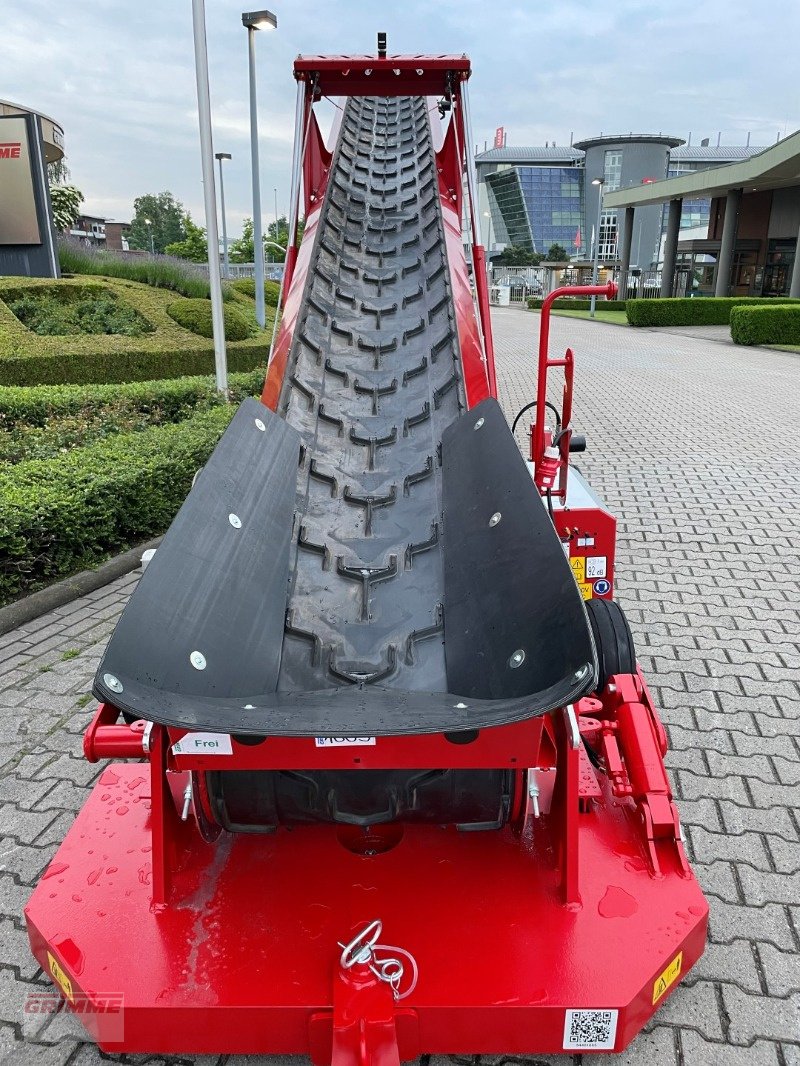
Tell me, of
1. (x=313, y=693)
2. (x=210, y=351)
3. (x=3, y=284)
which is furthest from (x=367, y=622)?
(x=3, y=284)

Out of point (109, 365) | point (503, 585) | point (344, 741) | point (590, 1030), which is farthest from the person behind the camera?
point (109, 365)

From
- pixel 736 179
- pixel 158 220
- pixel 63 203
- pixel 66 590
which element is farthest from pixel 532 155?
pixel 66 590

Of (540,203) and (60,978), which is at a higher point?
(540,203)

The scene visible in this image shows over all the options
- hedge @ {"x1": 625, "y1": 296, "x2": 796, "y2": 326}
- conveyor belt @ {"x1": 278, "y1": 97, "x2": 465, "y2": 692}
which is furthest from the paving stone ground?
hedge @ {"x1": 625, "y1": 296, "x2": 796, "y2": 326}

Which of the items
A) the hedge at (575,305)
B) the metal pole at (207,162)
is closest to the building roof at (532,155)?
the hedge at (575,305)

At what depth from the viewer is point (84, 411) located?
24.7ft

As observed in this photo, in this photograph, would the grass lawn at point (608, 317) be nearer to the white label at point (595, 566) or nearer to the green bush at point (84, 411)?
the green bush at point (84, 411)

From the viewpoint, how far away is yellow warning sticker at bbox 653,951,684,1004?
2.06m

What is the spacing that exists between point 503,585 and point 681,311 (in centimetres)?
2903

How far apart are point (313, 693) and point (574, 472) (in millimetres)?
2768

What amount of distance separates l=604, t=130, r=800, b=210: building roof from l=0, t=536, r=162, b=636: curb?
25373mm

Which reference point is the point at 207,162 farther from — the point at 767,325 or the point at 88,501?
the point at 767,325

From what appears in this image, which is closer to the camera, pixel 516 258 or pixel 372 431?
pixel 372 431

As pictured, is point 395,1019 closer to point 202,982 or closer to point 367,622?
point 202,982
